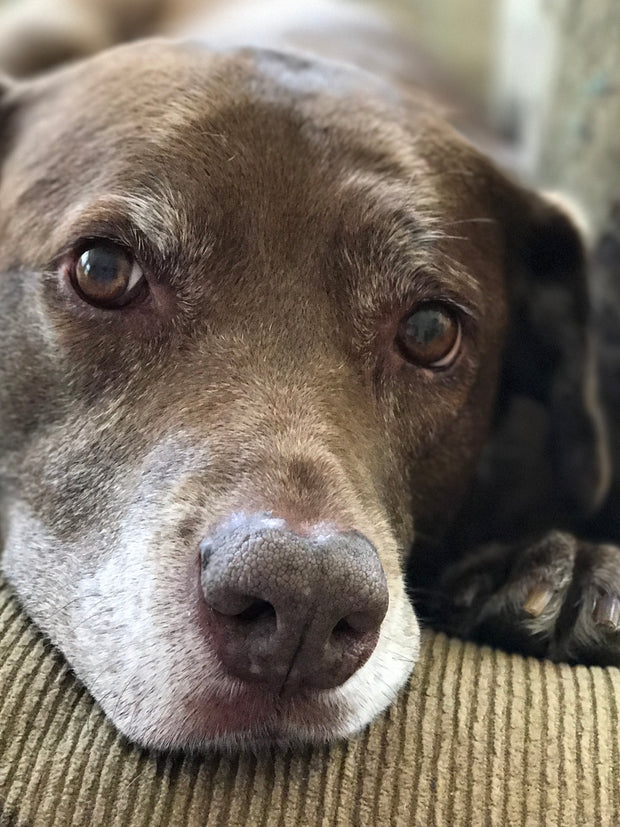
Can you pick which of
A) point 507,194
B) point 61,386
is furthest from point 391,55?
point 61,386

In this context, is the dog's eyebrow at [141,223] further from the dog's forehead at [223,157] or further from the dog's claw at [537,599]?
the dog's claw at [537,599]

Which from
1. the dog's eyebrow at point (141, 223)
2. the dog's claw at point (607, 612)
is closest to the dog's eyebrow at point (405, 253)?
the dog's eyebrow at point (141, 223)

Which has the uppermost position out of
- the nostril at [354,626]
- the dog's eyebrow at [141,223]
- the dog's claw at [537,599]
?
the dog's eyebrow at [141,223]

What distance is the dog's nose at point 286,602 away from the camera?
1.22 metres

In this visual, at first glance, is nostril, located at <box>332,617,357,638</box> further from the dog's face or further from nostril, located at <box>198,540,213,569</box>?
nostril, located at <box>198,540,213,569</box>

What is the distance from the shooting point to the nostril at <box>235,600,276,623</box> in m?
1.23

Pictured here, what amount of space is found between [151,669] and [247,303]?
64cm

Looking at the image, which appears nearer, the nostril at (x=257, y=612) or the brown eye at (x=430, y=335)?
the nostril at (x=257, y=612)

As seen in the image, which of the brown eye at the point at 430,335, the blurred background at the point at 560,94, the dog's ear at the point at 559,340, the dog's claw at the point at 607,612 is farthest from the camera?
the blurred background at the point at 560,94

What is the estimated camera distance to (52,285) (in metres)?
1.72

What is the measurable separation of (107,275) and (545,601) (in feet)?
3.11

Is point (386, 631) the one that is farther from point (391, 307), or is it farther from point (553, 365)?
point (553, 365)

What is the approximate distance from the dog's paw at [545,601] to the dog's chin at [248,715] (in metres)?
0.35

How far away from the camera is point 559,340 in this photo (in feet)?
7.52
